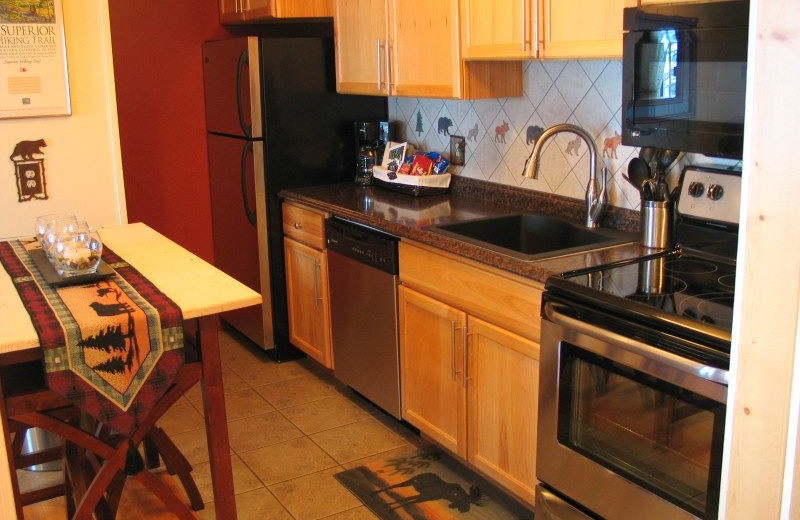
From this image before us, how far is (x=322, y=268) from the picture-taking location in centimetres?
363

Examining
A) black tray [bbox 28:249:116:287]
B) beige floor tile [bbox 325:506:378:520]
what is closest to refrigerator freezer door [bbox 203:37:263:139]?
black tray [bbox 28:249:116:287]

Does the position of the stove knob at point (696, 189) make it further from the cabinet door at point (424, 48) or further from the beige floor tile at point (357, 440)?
A: the beige floor tile at point (357, 440)

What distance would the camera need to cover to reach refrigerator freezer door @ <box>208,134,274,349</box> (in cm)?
393

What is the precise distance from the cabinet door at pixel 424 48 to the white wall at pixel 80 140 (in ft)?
3.86

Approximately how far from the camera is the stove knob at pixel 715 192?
2.33 meters

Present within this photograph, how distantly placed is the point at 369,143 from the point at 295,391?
4.02ft

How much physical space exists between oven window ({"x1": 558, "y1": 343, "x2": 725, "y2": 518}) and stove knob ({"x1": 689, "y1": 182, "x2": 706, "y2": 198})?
2.04 feet

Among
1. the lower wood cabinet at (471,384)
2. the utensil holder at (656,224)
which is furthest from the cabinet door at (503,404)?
the utensil holder at (656,224)

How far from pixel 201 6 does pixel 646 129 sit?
9.51ft

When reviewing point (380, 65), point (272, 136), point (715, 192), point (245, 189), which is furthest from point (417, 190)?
point (715, 192)

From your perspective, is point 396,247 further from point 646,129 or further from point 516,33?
point 646,129

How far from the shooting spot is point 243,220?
4113 mm

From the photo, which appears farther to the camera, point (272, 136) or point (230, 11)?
point (230, 11)

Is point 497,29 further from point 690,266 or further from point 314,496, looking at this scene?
point 314,496
